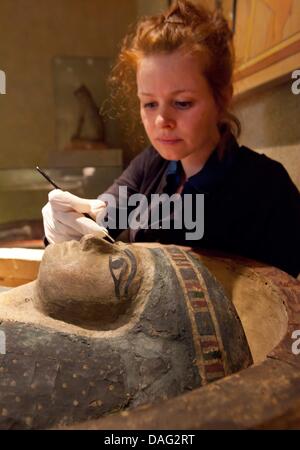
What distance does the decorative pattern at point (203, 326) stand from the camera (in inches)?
27.2

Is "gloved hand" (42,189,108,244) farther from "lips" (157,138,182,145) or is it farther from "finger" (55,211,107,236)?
"lips" (157,138,182,145)

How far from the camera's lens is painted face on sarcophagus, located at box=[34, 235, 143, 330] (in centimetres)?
75

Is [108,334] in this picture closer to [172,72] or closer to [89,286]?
[89,286]

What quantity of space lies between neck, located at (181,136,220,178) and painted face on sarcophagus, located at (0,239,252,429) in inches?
19.5

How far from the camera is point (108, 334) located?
2.39 feet

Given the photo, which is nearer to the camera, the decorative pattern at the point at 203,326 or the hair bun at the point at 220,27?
the decorative pattern at the point at 203,326

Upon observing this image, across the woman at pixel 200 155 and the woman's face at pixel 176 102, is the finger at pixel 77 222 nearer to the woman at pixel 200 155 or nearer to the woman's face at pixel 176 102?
the woman at pixel 200 155

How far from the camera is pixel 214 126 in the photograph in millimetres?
1180

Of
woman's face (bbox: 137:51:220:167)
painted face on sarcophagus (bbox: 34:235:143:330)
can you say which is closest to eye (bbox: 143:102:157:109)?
woman's face (bbox: 137:51:220:167)

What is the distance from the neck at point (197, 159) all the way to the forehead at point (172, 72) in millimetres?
226

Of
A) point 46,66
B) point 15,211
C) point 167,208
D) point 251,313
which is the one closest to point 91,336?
point 251,313

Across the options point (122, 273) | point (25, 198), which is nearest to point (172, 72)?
point (122, 273)

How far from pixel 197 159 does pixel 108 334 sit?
703 mm

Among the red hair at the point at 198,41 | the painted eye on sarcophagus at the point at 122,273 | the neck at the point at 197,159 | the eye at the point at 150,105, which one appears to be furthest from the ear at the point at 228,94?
the painted eye on sarcophagus at the point at 122,273
